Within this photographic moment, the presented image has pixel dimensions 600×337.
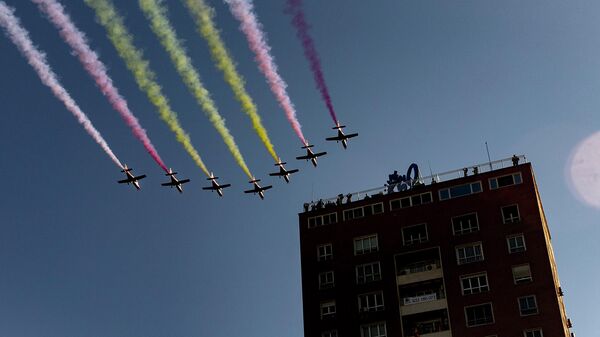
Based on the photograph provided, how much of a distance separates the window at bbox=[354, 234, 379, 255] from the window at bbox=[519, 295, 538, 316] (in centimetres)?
2048

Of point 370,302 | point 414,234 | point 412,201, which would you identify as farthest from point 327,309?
point 412,201

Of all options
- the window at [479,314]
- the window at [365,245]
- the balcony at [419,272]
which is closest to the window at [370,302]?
the balcony at [419,272]

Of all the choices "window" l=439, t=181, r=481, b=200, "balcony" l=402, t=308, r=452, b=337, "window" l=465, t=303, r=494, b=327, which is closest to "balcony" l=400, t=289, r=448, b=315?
"balcony" l=402, t=308, r=452, b=337

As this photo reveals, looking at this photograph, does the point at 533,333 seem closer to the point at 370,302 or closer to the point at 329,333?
the point at 370,302

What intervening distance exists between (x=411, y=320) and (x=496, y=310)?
10.8 m

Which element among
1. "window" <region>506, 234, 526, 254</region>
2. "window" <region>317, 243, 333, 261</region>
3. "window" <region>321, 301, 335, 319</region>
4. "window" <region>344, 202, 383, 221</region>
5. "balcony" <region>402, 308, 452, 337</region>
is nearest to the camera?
"window" <region>506, 234, 526, 254</region>

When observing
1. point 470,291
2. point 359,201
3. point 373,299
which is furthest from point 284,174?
point 470,291

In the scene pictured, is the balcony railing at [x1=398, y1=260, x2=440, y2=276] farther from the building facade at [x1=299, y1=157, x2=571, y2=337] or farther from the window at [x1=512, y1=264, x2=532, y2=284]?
the window at [x1=512, y1=264, x2=532, y2=284]

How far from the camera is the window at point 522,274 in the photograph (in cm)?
10119

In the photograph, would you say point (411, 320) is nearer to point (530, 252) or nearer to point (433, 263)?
point (433, 263)

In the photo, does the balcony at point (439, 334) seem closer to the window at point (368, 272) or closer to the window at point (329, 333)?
the window at point (368, 272)

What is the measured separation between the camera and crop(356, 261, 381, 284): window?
11007 cm

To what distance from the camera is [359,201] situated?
382 ft

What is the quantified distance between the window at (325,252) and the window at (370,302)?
7996 mm
